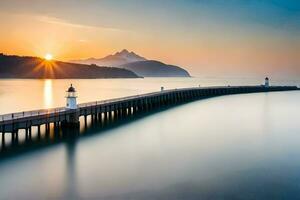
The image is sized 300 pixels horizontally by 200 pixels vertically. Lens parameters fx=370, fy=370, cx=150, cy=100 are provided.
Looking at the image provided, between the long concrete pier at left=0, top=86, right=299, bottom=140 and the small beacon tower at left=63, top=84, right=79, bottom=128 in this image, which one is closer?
the long concrete pier at left=0, top=86, right=299, bottom=140

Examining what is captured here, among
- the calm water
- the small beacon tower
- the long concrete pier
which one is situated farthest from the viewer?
the small beacon tower

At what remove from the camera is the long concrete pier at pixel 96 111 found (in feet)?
82.9

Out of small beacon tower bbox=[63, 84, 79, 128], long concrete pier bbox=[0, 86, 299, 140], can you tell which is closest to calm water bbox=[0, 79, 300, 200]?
small beacon tower bbox=[63, 84, 79, 128]

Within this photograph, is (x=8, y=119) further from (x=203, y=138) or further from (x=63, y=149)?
(x=203, y=138)

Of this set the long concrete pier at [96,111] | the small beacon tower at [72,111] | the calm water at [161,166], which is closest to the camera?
the calm water at [161,166]

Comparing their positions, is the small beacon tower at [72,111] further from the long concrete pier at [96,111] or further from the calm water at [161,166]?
the calm water at [161,166]

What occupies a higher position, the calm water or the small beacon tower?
the small beacon tower

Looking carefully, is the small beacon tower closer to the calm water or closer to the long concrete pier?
the long concrete pier

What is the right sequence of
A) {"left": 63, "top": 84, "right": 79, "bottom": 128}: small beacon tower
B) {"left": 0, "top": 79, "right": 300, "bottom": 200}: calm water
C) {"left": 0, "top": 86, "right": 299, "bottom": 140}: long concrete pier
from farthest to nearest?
{"left": 63, "top": 84, "right": 79, "bottom": 128}: small beacon tower, {"left": 0, "top": 86, "right": 299, "bottom": 140}: long concrete pier, {"left": 0, "top": 79, "right": 300, "bottom": 200}: calm water

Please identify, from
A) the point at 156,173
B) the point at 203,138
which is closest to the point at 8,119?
the point at 156,173

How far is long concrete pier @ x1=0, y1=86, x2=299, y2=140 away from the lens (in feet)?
82.9

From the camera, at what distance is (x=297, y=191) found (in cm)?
1642

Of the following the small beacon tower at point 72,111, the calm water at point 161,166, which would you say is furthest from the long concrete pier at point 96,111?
the calm water at point 161,166

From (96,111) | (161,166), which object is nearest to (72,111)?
(96,111)
